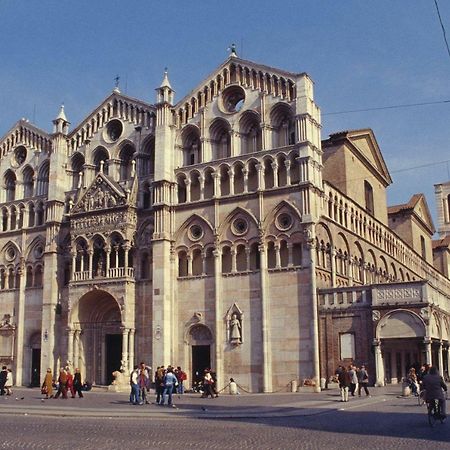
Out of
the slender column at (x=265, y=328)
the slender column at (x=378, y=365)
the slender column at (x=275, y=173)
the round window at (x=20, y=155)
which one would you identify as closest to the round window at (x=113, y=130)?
the round window at (x=20, y=155)

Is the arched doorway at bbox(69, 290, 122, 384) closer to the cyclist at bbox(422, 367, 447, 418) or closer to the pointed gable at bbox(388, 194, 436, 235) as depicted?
the cyclist at bbox(422, 367, 447, 418)

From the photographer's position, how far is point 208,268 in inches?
1613

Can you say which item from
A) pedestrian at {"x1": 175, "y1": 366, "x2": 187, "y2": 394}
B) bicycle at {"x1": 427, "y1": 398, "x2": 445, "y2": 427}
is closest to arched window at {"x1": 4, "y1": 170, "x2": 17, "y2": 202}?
pedestrian at {"x1": 175, "y1": 366, "x2": 187, "y2": 394}

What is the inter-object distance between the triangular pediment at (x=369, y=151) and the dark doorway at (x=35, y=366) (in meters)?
27.9

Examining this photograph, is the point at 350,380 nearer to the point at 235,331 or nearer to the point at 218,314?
the point at 235,331

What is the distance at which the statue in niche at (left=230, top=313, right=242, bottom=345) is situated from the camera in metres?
38.4

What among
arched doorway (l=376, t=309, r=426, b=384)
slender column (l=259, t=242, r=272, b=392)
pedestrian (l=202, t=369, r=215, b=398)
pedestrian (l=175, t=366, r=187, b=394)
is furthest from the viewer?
slender column (l=259, t=242, r=272, b=392)

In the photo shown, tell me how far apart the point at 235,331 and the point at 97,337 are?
11417 mm

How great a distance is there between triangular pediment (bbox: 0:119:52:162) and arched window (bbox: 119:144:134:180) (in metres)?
7.24

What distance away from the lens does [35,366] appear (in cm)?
4744

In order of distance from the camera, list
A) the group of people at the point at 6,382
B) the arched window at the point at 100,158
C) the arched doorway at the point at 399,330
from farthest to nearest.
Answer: the arched window at the point at 100,158
the group of people at the point at 6,382
the arched doorway at the point at 399,330

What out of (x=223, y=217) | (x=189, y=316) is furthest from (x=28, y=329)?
(x=223, y=217)

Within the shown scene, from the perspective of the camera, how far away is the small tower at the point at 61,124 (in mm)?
49125

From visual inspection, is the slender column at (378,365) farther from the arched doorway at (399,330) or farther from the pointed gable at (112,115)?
the pointed gable at (112,115)
